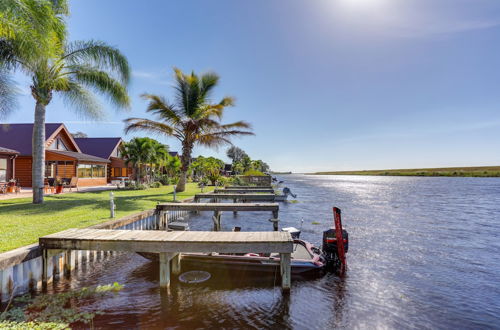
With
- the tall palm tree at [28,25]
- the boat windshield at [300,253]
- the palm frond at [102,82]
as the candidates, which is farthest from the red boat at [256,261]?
the palm frond at [102,82]

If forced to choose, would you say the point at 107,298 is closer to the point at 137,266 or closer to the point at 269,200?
the point at 137,266

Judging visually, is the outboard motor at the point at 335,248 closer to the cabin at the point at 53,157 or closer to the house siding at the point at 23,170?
the cabin at the point at 53,157

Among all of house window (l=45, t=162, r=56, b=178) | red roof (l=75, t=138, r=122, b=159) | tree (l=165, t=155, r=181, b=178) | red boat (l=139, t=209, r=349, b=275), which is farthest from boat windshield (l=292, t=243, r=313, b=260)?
tree (l=165, t=155, r=181, b=178)

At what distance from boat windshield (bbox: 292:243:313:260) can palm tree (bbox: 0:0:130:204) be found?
40.0ft

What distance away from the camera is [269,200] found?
66.4ft

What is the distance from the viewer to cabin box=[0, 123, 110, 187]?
23750mm

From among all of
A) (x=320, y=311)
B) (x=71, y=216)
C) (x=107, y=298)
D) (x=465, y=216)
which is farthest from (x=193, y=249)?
(x=465, y=216)

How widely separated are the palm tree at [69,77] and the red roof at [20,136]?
1289 centimetres

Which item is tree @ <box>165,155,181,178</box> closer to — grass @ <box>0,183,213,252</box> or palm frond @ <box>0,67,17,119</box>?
palm frond @ <box>0,67,17,119</box>

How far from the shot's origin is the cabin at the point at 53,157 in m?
23.8

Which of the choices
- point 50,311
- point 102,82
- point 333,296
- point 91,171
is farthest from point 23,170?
point 333,296

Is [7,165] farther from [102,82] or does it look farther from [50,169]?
[102,82]

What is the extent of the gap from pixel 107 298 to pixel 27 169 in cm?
2347

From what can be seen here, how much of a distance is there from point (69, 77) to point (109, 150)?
74.1 ft
